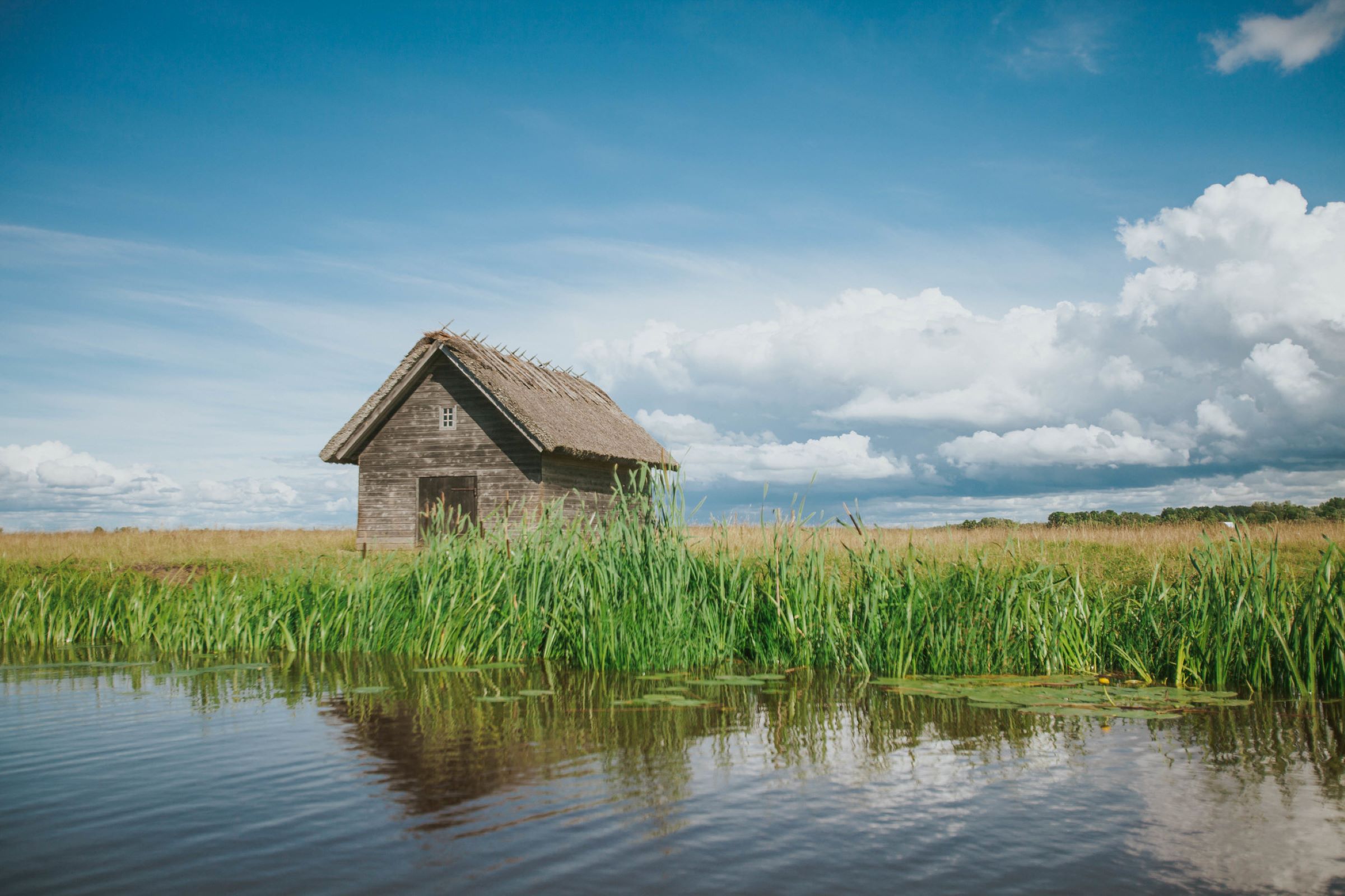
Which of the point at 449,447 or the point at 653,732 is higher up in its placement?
the point at 449,447

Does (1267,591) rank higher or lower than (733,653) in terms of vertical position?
higher

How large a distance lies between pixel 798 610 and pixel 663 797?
4.55 m

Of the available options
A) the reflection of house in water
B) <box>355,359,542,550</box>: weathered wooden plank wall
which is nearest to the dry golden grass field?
<box>355,359,542,550</box>: weathered wooden plank wall

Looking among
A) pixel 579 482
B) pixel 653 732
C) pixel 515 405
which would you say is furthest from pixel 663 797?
pixel 579 482

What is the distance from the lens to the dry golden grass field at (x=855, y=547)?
11414 millimetres

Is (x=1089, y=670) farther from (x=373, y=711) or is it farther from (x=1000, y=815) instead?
(x=373, y=711)

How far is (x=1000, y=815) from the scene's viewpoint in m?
4.54

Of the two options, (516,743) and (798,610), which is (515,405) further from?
(516,743)

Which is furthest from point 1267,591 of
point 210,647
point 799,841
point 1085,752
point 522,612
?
Answer: point 210,647

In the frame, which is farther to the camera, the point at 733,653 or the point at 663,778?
the point at 733,653

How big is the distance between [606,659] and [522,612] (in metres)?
1.35

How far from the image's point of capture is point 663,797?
484 centimetres

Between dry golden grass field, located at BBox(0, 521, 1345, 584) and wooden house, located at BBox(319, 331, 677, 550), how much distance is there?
2.39m

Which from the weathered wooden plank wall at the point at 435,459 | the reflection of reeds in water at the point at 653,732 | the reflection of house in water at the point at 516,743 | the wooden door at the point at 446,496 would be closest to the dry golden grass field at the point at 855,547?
the weathered wooden plank wall at the point at 435,459
